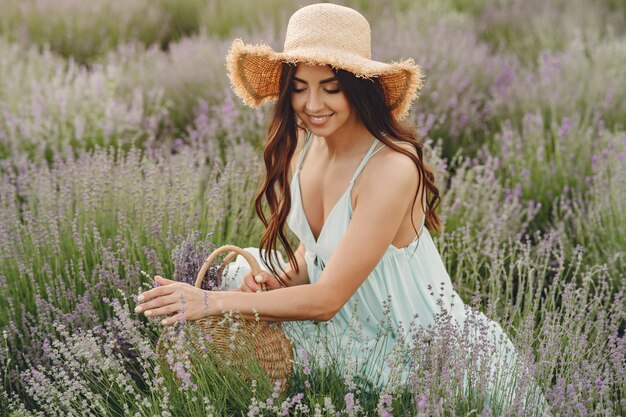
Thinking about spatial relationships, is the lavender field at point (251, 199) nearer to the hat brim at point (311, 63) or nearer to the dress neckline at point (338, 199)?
the dress neckline at point (338, 199)

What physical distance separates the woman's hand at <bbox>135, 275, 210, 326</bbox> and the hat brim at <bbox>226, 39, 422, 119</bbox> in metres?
0.71

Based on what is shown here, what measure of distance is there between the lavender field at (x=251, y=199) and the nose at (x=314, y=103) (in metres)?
0.61

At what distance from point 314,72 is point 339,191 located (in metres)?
0.37

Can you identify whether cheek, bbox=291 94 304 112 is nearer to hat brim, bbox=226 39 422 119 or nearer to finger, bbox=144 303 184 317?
hat brim, bbox=226 39 422 119

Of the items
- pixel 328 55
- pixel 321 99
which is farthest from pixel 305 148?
pixel 328 55

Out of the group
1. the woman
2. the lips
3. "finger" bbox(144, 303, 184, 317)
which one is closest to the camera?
"finger" bbox(144, 303, 184, 317)

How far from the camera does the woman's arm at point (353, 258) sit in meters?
2.14

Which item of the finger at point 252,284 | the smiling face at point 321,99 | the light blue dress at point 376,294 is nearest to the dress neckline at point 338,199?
the light blue dress at point 376,294

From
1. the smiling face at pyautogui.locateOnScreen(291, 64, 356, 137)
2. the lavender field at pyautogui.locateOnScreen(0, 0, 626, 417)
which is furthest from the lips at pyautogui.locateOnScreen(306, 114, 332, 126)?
the lavender field at pyautogui.locateOnScreen(0, 0, 626, 417)

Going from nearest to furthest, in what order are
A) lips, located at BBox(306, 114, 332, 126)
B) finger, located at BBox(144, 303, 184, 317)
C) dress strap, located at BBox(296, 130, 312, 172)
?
finger, located at BBox(144, 303, 184, 317)
lips, located at BBox(306, 114, 332, 126)
dress strap, located at BBox(296, 130, 312, 172)

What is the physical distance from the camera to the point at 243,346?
2090 millimetres

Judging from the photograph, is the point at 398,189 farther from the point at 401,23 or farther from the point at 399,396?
the point at 401,23

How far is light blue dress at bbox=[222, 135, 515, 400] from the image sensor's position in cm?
235

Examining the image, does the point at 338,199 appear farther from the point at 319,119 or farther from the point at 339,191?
the point at 319,119
